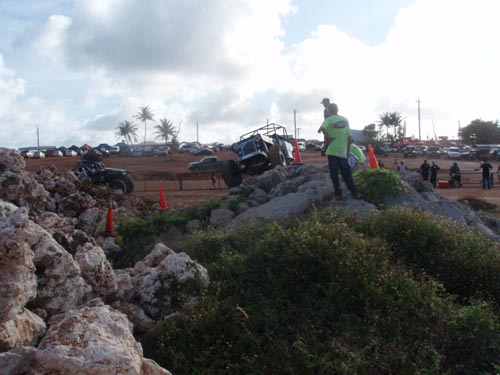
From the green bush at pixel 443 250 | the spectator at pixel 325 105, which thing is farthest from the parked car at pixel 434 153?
the green bush at pixel 443 250

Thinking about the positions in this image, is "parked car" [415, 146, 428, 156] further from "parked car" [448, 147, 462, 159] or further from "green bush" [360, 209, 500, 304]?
"green bush" [360, 209, 500, 304]

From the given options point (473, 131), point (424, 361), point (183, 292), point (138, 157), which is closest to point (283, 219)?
point (183, 292)

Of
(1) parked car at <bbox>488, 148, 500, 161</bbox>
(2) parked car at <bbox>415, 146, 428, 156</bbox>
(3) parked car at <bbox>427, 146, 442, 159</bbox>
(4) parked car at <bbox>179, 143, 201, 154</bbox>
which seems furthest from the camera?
(4) parked car at <bbox>179, 143, 201, 154</bbox>

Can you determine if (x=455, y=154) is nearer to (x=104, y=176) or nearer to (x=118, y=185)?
(x=118, y=185)

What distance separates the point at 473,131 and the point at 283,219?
82360mm

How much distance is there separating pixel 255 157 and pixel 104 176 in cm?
761

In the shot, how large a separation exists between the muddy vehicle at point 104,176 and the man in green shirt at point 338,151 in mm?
14618

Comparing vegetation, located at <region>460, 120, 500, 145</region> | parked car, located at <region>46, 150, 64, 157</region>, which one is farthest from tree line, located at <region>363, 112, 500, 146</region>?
parked car, located at <region>46, 150, 64, 157</region>

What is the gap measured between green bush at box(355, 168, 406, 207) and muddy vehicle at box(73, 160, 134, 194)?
1470 centimetres

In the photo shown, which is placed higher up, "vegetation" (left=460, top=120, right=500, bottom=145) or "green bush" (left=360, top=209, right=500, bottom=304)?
"vegetation" (left=460, top=120, right=500, bottom=145)

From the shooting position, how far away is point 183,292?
5.50 meters

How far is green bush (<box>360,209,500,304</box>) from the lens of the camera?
231 inches

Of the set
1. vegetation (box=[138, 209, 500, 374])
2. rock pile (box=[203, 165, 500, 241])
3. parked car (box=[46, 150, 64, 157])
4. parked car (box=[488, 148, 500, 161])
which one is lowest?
vegetation (box=[138, 209, 500, 374])

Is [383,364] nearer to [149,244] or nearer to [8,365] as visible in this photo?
[8,365]
